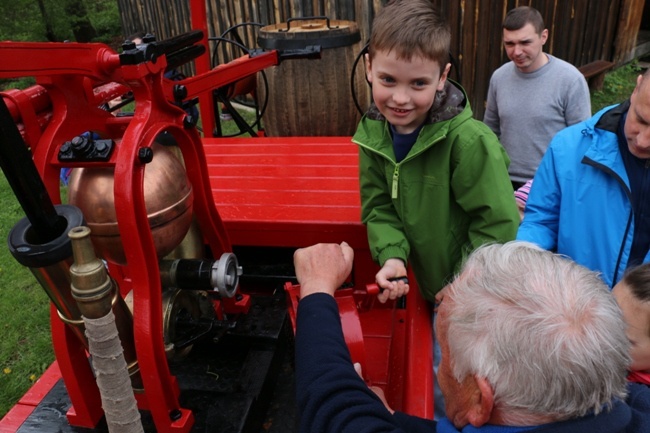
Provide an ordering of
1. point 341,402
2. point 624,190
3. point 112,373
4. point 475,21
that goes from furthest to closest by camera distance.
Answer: point 475,21
point 624,190
point 341,402
point 112,373

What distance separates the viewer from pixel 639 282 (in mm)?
1269

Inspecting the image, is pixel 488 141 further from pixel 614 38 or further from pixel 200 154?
pixel 614 38

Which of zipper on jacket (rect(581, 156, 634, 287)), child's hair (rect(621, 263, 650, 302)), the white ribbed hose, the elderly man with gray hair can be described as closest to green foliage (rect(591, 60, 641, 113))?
zipper on jacket (rect(581, 156, 634, 287))

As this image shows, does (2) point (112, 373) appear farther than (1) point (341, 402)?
No

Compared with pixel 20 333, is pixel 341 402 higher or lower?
higher

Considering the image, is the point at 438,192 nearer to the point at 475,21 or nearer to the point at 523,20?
the point at 523,20

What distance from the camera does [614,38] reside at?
7543 mm

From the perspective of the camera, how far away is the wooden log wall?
18.4 ft

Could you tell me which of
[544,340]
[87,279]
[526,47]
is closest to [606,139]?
[544,340]

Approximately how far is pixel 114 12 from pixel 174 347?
1203 centimetres

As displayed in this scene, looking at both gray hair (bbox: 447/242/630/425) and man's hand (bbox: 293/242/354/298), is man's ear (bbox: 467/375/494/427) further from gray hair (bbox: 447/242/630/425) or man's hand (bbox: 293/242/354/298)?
man's hand (bbox: 293/242/354/298)

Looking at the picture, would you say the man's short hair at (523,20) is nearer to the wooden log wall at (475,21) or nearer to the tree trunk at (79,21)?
the wooden log wall at (475,21)

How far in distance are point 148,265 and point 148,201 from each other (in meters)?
0.17

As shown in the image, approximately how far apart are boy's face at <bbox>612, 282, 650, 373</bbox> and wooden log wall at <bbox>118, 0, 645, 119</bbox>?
344 centimetres
